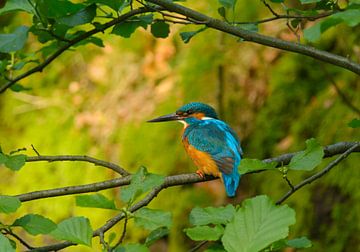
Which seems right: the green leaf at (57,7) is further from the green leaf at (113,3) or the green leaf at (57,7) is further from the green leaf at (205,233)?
the green leaf at (205,233)

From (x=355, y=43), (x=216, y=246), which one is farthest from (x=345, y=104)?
(x=216, y=246)

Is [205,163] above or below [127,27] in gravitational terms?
below

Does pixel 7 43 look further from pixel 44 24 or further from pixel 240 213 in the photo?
pixel 240 213

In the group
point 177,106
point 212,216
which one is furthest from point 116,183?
point 177,106

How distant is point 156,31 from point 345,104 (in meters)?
1.39

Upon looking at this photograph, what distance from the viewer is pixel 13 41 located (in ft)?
5.28

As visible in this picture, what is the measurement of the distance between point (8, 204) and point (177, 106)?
243cm

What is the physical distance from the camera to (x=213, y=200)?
3369 millimetres

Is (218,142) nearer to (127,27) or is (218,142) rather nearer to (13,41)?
(127,27)

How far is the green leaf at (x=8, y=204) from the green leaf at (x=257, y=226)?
1.18ft

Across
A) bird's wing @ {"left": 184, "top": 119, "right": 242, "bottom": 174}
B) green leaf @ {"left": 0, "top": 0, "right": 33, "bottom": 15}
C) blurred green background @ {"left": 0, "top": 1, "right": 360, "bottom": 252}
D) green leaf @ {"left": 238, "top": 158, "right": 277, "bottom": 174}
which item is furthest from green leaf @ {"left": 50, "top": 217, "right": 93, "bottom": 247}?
blurred green background @ {"left": 0, "top": 1, "right": 360, "bottom": 252}

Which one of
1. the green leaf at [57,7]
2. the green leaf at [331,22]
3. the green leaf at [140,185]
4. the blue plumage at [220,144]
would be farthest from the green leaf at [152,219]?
the blue plumage at [220,144]

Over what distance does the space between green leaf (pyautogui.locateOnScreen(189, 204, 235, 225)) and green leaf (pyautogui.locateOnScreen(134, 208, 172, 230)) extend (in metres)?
0.09

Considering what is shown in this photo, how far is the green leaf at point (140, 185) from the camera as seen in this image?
103 cm
